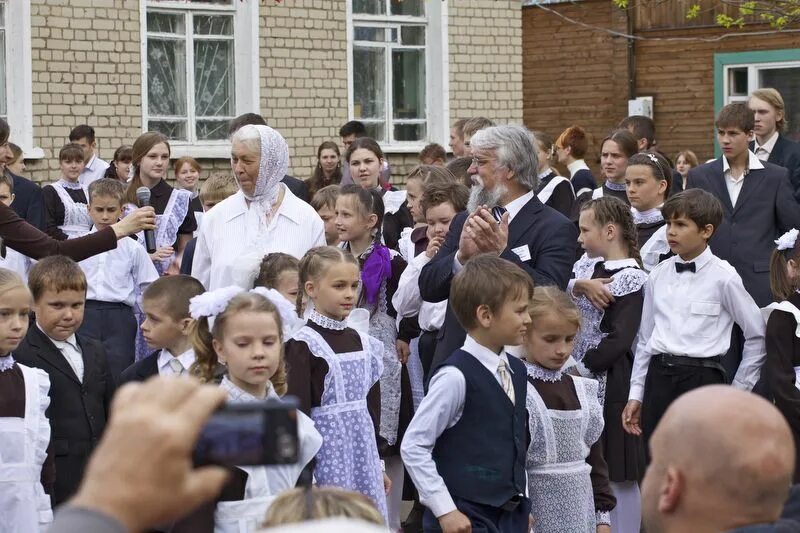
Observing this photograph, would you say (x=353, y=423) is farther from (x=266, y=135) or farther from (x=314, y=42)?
(x=314, y=42)

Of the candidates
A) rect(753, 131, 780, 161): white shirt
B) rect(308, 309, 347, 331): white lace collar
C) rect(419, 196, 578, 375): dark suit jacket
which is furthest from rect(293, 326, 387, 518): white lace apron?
rect(753, 131, 780, 161): white shirt

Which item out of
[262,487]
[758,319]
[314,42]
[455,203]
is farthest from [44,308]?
[314,42]

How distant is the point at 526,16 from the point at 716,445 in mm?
21843

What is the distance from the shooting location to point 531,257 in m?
6.00

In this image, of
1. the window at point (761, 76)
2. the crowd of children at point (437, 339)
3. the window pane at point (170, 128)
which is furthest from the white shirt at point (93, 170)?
the window at point (761, 76)

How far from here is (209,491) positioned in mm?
1608

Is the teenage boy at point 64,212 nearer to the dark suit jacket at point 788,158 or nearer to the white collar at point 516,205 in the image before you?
the white collar at point 516,205

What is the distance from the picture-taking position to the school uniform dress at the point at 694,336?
6805mm

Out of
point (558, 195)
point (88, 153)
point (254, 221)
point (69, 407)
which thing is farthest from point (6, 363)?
point (88, 153)

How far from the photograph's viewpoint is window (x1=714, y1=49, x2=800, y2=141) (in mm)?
21141

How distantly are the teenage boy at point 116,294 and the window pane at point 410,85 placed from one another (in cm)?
923

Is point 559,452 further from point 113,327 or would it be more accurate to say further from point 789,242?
point 113,327

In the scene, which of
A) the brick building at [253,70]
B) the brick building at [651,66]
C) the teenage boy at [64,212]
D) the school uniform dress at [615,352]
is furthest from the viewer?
the brick building at [651,66]

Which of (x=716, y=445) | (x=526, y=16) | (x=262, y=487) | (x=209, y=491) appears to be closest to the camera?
(x=209, y=491)
